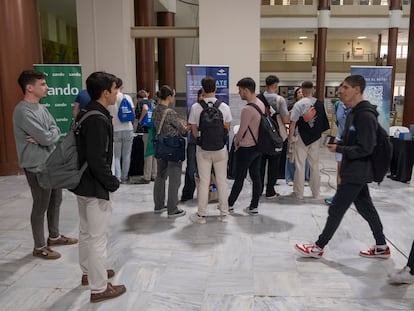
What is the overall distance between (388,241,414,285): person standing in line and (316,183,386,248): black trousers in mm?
490

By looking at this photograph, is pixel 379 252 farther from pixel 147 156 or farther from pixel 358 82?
pixel 147 156

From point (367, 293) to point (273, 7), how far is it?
60.2ft

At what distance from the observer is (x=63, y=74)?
A: 6.03 metres

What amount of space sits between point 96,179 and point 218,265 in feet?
4.39

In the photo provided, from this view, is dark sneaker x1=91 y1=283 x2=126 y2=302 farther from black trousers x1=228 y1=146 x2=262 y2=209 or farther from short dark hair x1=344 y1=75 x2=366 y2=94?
short dark hair x1=344 y1=75 x2=366 y2=94

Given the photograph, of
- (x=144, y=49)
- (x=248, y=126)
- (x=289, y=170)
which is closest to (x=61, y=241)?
(x=248, y=126)

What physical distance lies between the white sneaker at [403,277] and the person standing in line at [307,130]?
2.33 metres

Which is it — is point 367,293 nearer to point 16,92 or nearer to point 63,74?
point 63,74

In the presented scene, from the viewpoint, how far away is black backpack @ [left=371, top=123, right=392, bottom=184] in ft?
9.86

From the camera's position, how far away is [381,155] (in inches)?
119

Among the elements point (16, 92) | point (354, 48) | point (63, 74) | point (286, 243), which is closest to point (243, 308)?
point (286, 243)

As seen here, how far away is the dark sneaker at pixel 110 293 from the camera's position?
104 inches

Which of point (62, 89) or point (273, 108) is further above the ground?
point (62, 89)

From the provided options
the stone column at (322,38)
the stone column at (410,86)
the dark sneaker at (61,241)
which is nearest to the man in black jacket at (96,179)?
the dark sneaker at (61,241)
